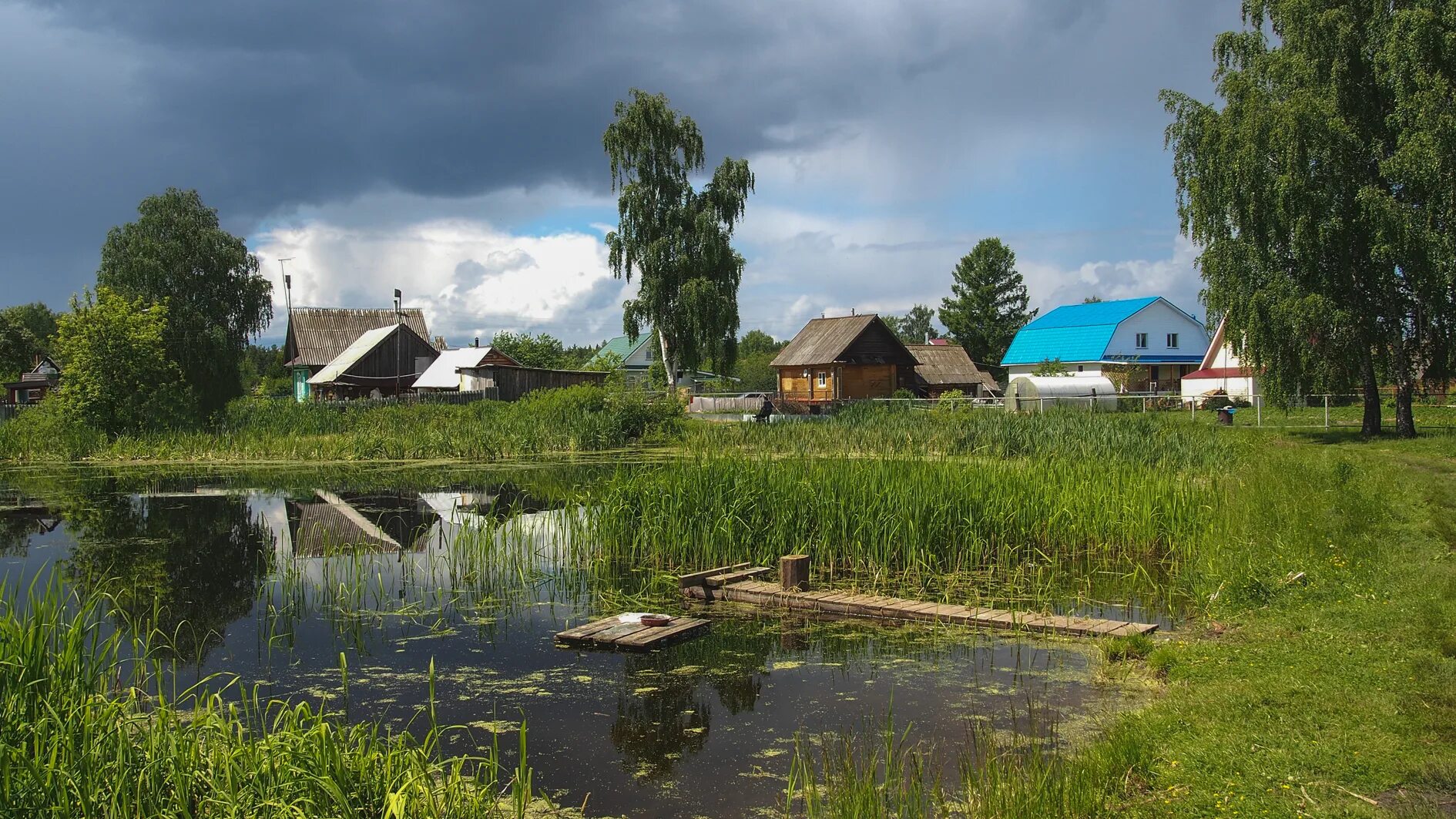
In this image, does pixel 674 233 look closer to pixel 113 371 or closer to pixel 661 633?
pixel 113 371

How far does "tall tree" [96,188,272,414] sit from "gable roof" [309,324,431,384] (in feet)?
13.3

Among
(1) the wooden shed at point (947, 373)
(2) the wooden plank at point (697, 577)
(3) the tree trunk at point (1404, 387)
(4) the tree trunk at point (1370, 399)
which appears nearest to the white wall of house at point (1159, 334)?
(1) the wooden shed at point (947, 373)

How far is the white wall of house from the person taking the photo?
56875 mm

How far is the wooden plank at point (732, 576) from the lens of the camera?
35.2 ft

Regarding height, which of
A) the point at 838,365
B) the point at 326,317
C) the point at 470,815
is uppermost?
the point at 326,317

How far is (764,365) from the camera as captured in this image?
8262cm

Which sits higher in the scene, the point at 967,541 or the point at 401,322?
the point at 401,322

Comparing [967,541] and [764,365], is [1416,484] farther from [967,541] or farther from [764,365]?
[764,365]

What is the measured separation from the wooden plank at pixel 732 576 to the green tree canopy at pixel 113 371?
2712 centimetres

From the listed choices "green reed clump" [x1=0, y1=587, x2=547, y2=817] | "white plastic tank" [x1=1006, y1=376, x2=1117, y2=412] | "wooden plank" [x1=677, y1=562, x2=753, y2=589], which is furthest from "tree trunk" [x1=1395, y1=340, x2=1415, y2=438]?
"green reed clump" [x1=0, y1=587, x2=547, y2=817]

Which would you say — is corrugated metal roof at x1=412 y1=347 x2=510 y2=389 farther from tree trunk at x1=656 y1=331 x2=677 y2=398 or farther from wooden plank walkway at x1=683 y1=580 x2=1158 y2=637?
wooden plank walkway at x1=683 y1=580 x2=1158 y2=637

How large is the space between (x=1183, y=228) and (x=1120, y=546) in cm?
1710

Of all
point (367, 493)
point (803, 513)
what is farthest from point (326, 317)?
point (803, 513)

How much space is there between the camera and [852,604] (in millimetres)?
9867
